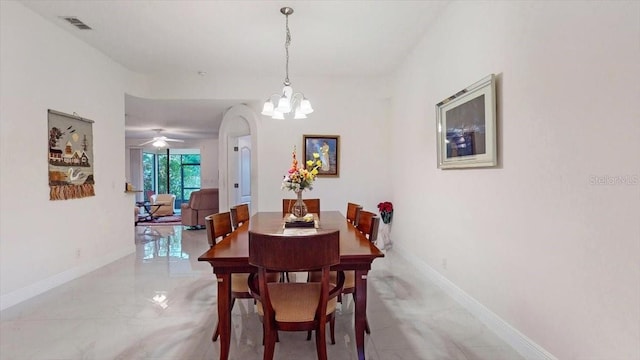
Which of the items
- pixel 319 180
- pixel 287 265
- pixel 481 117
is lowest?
pixel 287 265

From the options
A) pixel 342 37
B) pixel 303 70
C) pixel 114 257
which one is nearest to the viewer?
pixel 342 37

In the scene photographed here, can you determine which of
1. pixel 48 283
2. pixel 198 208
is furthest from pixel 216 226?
pixel 198 208

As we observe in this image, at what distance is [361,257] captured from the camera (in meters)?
1.77

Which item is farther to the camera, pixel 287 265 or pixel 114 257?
pixel 114 257

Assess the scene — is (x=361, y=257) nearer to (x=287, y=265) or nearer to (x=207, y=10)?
(x=287, y=265)

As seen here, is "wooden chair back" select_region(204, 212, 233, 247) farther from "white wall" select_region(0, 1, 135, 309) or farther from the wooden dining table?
"white wall" select_region(0, 1, 135, 309)

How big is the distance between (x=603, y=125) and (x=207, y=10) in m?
3.28

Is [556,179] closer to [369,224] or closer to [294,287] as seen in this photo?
[369,224]

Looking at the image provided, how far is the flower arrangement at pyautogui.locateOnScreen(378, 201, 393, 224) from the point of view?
518 centimetres

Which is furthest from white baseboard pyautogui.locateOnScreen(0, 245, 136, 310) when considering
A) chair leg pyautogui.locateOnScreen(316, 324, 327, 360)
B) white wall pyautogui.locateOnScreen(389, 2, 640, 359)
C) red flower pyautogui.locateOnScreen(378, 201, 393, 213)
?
white wall pyautogui.locateOnScreen(389, 2, 640, 359)

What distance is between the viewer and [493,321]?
2.41 metres

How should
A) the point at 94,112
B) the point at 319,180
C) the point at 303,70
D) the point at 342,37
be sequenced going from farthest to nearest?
1. the point at 319,180
2. the point at 303,70
3. the point at 94,112
4. the point at 342,37

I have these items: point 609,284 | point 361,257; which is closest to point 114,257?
point 361,257

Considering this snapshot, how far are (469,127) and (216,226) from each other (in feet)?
7.26
